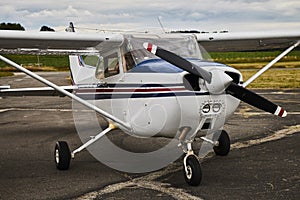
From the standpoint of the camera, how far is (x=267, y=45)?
8.60 m

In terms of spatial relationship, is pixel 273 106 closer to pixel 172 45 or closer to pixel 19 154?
pixel 172 45

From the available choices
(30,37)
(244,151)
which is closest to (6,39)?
(30,37)

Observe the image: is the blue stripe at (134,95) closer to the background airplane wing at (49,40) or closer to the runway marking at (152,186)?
the background airplane wing at (49,40)

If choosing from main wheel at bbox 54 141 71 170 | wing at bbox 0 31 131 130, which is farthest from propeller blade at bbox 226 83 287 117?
main wheel at bbox 54 141 71 170

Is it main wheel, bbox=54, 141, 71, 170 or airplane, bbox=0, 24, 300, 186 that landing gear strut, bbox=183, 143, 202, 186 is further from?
main wheel, bbox=54, 141, 71, 170

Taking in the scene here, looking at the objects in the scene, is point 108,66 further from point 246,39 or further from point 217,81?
point 246,39

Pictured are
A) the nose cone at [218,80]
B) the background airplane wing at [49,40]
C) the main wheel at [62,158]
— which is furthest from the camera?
the main wheel at [62,158]

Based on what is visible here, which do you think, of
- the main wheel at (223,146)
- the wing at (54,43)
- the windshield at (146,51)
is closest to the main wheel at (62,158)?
the wing at (54,43)

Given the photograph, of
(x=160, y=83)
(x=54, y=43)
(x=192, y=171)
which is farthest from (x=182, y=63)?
(x=54, y=43)

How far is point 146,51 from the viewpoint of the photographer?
616 cm

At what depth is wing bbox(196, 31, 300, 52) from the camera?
753cm

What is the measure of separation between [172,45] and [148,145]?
2.37 meters

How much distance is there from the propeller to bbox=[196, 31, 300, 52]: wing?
5.96 feet

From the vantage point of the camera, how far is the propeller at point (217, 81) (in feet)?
17.0
